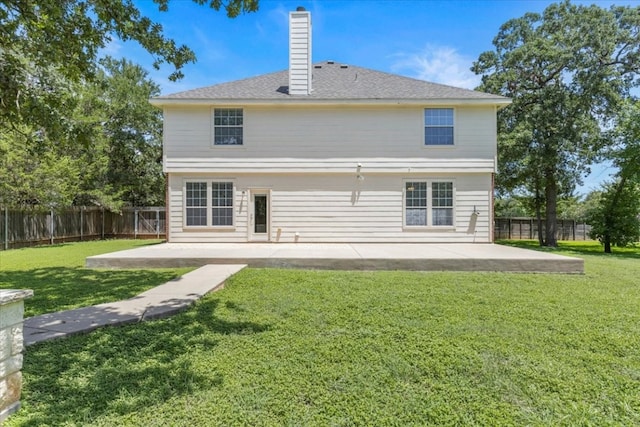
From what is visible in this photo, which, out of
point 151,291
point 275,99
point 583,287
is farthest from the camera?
point 275,99

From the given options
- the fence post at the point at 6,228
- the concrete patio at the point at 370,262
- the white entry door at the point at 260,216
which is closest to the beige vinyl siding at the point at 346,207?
the white entry door at the point at 260,216

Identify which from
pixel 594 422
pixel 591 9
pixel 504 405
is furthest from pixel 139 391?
pixel 591 9

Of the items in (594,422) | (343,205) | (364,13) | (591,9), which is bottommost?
(594,422)

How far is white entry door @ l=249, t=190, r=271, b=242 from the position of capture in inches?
452

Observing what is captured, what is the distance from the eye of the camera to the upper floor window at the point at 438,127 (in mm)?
11414

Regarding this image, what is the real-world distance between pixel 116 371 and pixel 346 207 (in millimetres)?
9280

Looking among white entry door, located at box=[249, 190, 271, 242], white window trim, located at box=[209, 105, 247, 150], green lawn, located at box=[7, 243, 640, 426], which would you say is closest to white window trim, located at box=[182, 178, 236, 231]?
white entry door, located at box=[249, 190, 271, 242]

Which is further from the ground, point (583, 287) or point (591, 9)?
point (591, 9)

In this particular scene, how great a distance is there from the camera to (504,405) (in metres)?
2.35

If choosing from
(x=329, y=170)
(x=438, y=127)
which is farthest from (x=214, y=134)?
(x=438, y=127)

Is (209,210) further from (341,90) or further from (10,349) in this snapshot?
(10,349)

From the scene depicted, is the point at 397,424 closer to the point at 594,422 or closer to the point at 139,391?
the point at 594,422

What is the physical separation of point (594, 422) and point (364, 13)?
42.3 ft

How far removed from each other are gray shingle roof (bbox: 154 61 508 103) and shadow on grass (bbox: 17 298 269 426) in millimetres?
9197
